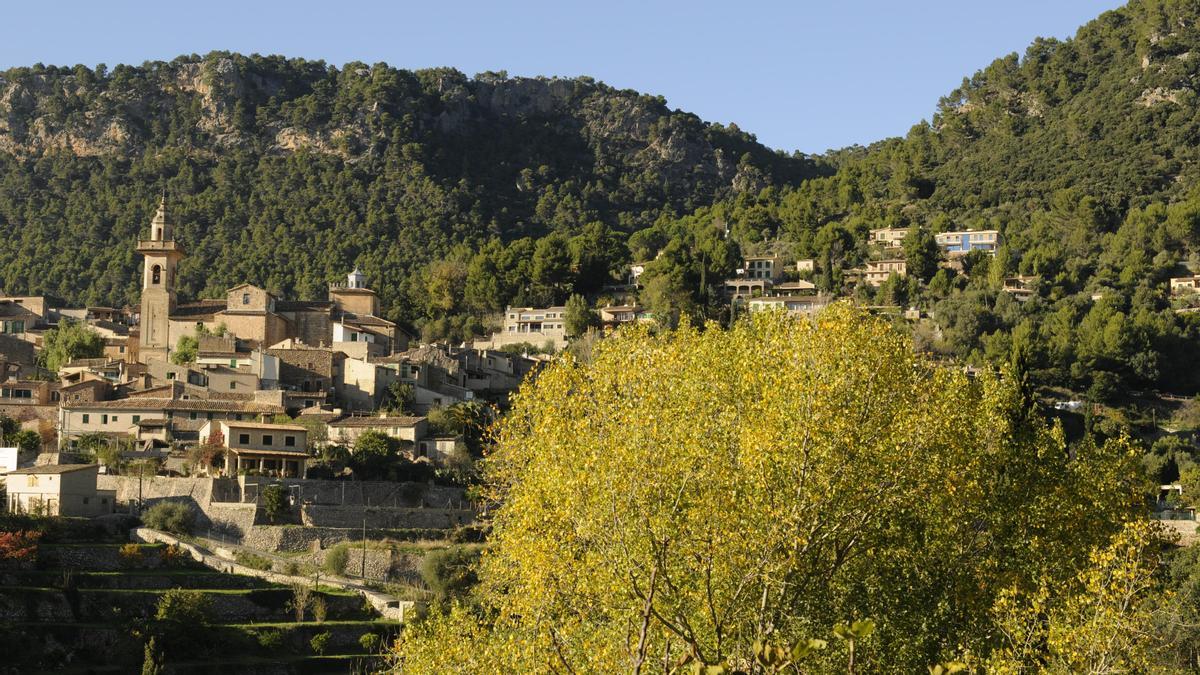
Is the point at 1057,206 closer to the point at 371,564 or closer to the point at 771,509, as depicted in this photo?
the point at 371,564

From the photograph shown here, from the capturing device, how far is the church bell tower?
68312mm

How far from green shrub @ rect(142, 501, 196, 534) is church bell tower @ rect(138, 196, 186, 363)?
66.3ft

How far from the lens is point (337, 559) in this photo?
46.4 metres

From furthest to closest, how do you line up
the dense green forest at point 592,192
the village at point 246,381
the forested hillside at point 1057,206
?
1. the dense green forest at point 592,192
2. the forested hillside at point 1057,206
3. the village at point 246,381

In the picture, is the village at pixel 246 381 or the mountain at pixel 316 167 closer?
the village at pixel 246 381

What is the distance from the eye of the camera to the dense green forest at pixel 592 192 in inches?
3366

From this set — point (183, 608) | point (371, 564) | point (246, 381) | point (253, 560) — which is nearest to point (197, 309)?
point (246, 381)

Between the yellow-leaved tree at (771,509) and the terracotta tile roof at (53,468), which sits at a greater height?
the yellow-leaved tree at (771,509)

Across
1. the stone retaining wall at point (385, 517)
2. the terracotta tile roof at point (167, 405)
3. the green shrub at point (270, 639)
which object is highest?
the terracotta tile roof at point (167, 405)

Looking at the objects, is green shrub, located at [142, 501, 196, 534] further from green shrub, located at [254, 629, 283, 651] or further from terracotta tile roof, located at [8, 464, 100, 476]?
green shrub, located at [254, 629, 283, 651]

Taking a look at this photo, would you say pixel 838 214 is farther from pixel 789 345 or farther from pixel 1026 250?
pixel 789 345

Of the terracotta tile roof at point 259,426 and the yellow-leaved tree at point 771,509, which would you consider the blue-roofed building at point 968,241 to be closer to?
the terracotta tile roof at point 259,426

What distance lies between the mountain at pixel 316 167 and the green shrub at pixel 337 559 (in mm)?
36897

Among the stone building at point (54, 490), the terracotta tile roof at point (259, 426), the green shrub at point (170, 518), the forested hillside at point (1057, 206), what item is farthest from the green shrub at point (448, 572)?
the forested hillside at point (1057, 206)
